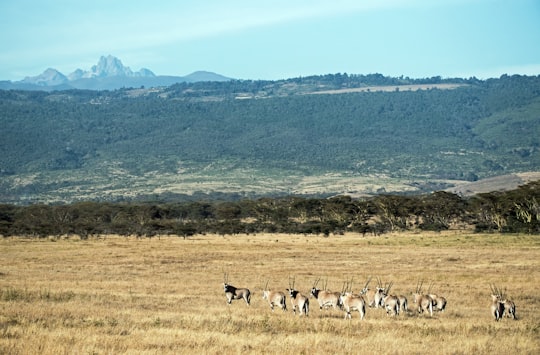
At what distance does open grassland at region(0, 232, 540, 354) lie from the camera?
49.3ft

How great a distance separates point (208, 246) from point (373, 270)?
66.1ft

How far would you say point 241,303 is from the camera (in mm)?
22672

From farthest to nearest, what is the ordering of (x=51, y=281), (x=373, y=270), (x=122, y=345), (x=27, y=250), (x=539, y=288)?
(x=27, y=250) < (x=373, y=270) < (x=51, y=281) < (x=539, y=288) < (x=122, y=345)

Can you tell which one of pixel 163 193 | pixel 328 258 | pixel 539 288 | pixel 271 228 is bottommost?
pixel 163 193

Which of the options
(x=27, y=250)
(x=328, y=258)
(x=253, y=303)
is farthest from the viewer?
(x=27, y=250)

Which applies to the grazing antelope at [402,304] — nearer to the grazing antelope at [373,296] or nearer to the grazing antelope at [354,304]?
the grazing antelope at [373,296]

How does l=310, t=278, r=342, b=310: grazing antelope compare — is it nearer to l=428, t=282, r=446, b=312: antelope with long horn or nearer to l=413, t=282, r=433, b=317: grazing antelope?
l=413, t=282, r=433, b=317: grazing antelope

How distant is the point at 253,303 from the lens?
23.0 metres

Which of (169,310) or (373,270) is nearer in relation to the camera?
(169,310)

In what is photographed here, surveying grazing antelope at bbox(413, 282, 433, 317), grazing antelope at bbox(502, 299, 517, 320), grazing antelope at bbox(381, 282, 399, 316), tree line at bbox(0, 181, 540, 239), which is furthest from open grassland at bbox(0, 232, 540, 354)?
tree line at bbox(0, 181, 540, 239)

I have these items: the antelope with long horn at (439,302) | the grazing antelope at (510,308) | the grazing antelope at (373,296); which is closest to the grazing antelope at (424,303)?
the antelope with long horn at (439,302)

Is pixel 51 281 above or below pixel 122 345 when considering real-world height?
below

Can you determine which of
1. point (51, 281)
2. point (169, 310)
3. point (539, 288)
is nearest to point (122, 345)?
point (169, 310)

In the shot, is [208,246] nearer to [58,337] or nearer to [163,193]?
[58,337]
